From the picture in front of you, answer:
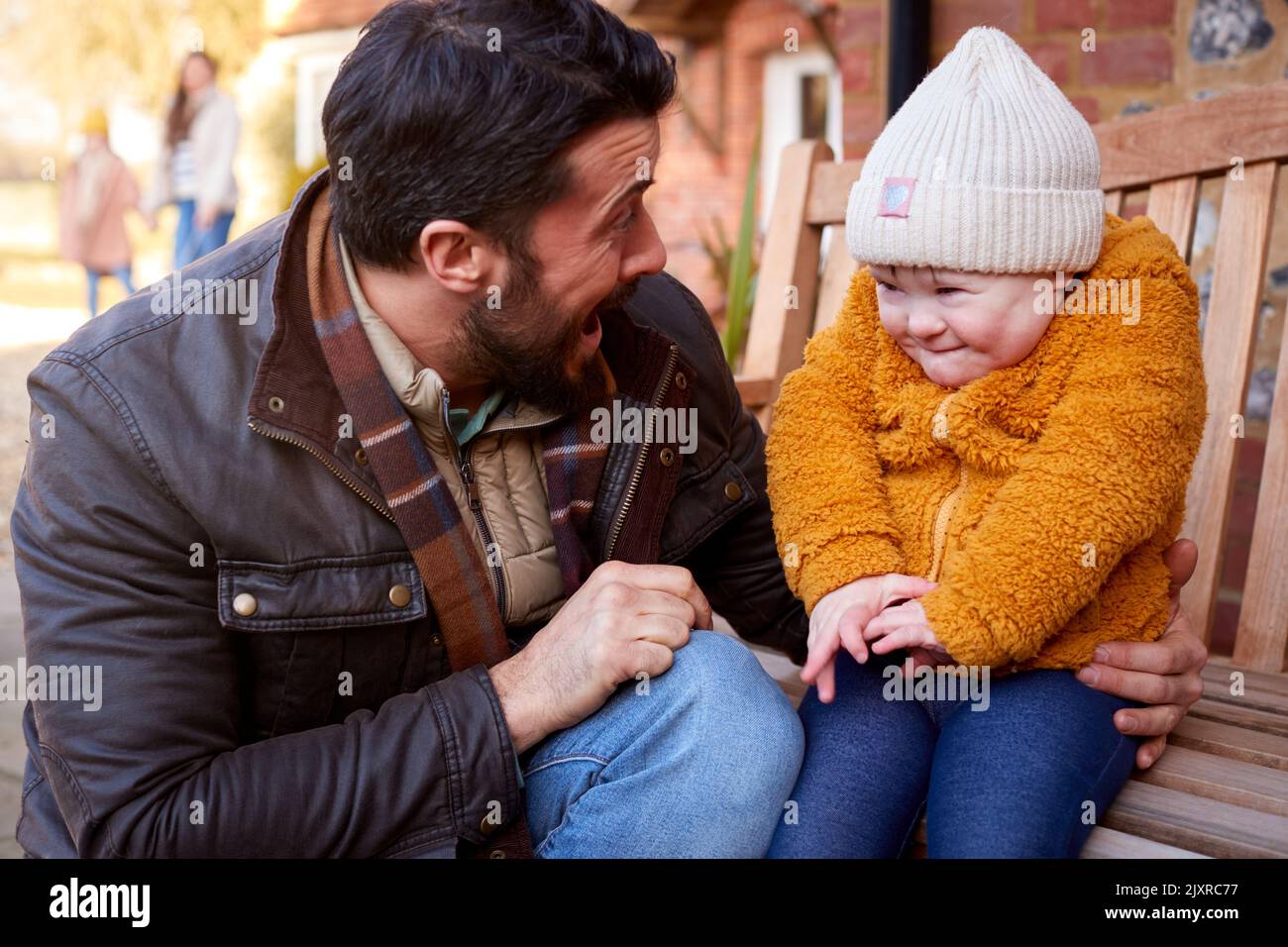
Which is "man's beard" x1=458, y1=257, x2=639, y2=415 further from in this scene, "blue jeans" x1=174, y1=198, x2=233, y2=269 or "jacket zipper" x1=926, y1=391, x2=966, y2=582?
"blue jeans" x1=174, y1=198, x2=233, y2=269

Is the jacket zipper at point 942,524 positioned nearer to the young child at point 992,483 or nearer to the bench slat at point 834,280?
the young child at point 992,483

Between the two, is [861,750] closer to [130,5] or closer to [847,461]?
[847,461]

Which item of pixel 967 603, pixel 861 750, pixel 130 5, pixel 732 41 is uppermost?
pixel 130 5

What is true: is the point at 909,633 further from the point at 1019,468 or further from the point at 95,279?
the point at 95,279

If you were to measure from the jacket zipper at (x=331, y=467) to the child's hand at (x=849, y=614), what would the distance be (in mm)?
580

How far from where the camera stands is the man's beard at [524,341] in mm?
1829

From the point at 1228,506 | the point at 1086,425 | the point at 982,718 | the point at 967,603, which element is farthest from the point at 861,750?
the point at 1228,506

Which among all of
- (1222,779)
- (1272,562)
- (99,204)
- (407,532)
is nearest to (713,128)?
(99,204)

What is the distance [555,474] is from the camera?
1895 mm

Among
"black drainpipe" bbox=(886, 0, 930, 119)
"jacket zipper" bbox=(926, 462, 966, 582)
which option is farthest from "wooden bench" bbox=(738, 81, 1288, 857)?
"black drainpipe" bbox=(886, 0, 930, 119)

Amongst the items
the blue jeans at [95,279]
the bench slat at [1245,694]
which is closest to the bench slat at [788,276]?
the bench slat at [1245,694]

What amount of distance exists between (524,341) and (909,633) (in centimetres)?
67

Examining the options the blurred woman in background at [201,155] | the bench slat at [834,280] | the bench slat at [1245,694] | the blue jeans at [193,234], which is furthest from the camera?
the blue jeans at [193,234]
